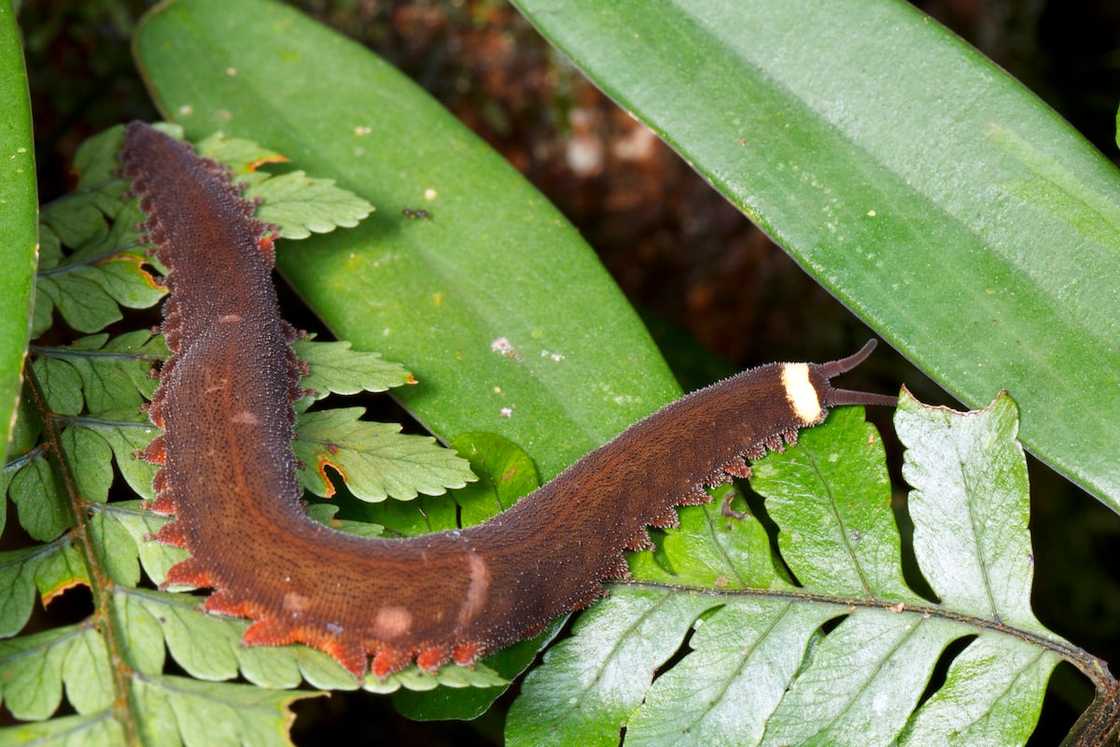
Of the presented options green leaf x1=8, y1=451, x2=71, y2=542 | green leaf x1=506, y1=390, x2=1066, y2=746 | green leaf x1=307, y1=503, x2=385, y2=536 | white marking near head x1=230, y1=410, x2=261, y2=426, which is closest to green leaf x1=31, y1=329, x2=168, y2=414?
green leaf x1=8, y1=451, x2=71, y2=542

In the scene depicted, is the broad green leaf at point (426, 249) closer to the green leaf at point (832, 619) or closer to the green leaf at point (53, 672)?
the green leaf at point (832, 619)

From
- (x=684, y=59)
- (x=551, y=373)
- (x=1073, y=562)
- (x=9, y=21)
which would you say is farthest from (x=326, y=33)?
(x=1073, y=562)

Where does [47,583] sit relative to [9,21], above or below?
Answer: below

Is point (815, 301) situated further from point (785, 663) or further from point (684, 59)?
point (785, 663)

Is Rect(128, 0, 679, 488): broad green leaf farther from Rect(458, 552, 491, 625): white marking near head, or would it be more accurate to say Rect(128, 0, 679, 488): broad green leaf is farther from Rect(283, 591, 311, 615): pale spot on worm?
Rect(283, 591, 311, 615): pale spot on worm

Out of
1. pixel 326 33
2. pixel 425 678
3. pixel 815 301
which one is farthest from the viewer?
pixel 815 301

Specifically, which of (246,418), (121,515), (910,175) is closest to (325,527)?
(246,418)
